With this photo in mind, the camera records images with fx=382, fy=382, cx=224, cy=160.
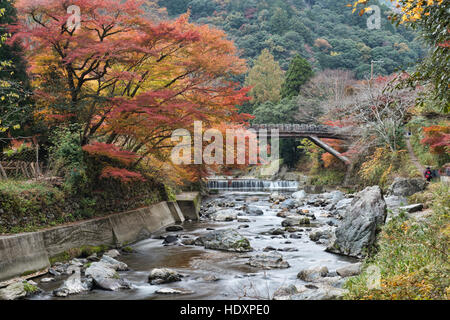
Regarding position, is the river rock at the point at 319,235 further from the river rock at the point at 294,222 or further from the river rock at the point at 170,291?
the river rock at the point at 170,291

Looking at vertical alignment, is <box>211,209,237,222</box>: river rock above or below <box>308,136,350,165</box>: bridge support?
below

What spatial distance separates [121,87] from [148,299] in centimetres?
830

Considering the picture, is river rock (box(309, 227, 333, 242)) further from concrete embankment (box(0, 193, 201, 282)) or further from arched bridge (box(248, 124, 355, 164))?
arched bridge (box(248, 124, 355, 164))

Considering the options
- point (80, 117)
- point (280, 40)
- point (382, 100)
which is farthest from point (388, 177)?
point (280, 40)

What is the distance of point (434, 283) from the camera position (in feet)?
14.8

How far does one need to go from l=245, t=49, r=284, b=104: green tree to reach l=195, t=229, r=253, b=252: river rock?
39087 millimetres

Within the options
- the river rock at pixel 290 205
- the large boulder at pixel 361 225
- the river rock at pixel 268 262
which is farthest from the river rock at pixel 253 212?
the river rock at pixel 268 262

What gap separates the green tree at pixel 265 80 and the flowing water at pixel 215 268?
37483 millimetres

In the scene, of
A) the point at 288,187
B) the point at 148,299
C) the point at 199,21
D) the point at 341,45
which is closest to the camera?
the point at 148,299

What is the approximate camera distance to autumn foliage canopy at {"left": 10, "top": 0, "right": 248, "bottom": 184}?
10.3 m

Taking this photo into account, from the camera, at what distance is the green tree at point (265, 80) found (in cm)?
5003

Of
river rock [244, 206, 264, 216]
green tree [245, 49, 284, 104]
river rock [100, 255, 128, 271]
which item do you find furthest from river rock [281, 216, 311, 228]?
green tree [245, 49, 284, 104]

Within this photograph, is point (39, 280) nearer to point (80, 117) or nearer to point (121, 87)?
point (80, 117)

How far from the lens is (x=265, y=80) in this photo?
5131 cm
